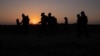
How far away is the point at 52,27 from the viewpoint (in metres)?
27.2

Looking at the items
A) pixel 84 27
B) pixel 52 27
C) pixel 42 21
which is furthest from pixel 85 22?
pixel 52 27

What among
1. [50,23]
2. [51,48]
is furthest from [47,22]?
[51,48]

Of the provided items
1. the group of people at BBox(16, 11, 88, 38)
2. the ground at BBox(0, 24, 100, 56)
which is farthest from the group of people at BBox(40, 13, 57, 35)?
the ground at BBox(0, 24, 100, 56)

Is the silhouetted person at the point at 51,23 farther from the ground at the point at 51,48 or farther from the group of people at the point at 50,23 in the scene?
the ground at the point at 51,48

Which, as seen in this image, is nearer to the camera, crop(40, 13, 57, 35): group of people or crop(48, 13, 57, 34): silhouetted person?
crop(40, 13, 57, 35): group of people

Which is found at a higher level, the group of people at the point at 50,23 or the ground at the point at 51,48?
the group of people at the point at 50,23

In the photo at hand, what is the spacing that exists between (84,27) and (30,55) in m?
11.1

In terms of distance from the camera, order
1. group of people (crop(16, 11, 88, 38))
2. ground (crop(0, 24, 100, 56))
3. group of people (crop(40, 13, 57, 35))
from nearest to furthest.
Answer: ground (crop(0, 24, 100, 56))
group of people (crop(16, 11, 88, 38))
group of people (crop(40, 13, 57, 35))

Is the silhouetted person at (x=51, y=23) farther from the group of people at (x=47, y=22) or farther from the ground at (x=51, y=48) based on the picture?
the ground at (x=51, y=48)

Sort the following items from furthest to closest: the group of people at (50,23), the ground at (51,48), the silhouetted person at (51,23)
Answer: the silhouetted person at (51,23), the group of people at (50,23), the ground at (51,48)

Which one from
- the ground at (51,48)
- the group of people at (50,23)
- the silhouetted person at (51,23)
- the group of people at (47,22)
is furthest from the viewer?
the silhouetted person at (51,23)

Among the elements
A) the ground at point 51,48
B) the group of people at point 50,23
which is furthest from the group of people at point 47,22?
the ground at point 51,48

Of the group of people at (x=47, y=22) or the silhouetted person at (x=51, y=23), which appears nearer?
the group of people at (x=47, y=22)

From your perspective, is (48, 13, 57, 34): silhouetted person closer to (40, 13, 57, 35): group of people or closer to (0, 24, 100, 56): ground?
(40, 13, 57, 35): group of people
